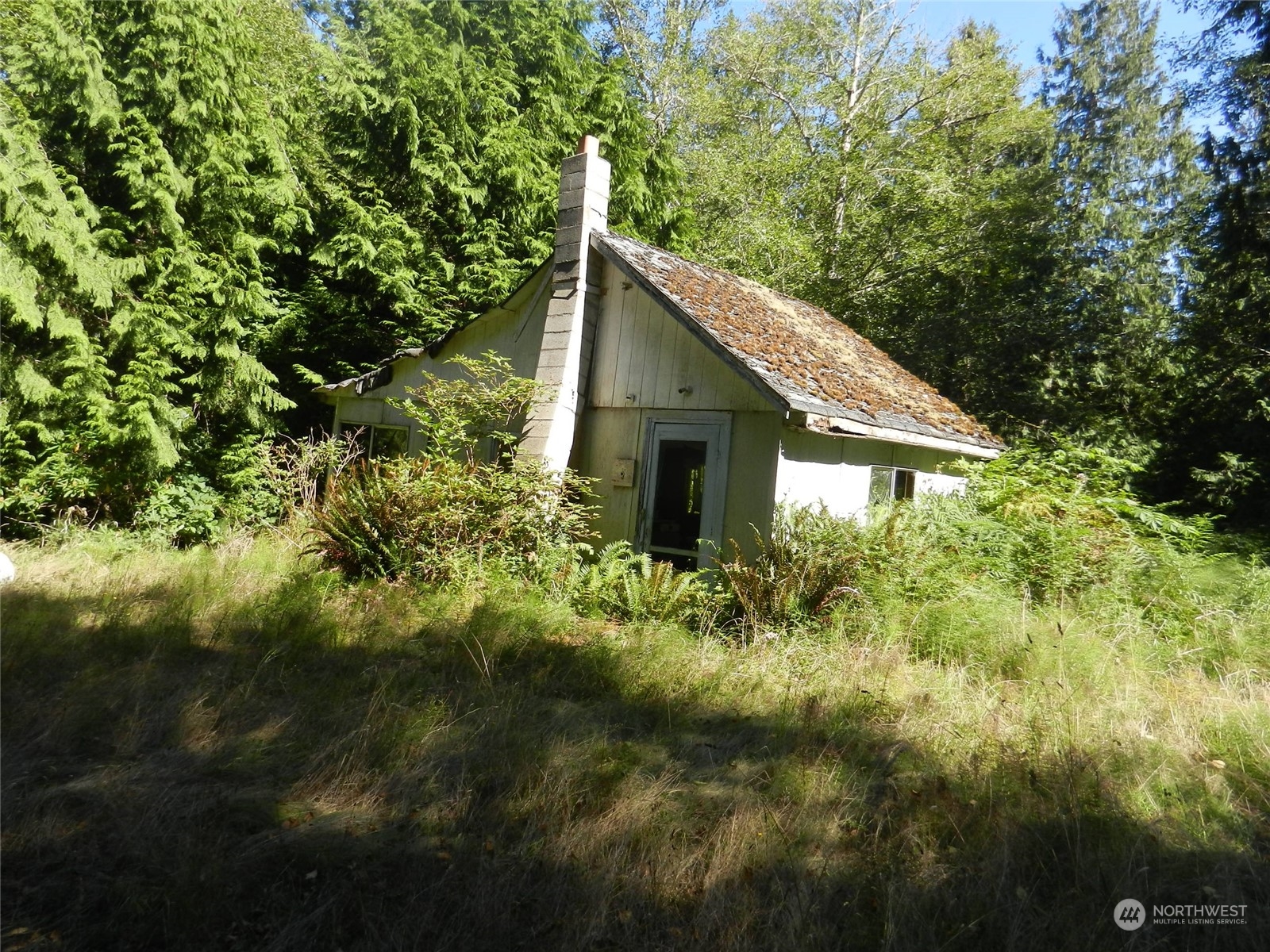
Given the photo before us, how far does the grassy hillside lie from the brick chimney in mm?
3297

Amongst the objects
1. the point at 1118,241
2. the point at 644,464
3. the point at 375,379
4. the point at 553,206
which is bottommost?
the point at 644,464

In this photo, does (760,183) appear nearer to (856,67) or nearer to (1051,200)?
(856,67)

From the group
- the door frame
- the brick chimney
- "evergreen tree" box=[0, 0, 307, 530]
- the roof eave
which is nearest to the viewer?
the roof eave

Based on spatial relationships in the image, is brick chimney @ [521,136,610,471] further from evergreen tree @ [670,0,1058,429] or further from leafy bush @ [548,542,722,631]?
evergreen tree @ [670,0,1058,429]

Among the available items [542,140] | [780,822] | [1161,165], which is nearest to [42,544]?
[780,822]

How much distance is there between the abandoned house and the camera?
8719 millimetres

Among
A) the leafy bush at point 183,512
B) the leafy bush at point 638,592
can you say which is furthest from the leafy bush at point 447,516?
the leafy bush at point 183,512

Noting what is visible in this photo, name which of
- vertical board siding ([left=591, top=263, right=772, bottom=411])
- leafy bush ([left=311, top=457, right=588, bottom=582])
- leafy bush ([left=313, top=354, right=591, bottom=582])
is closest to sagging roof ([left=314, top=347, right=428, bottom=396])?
leafy bush ([left=313, top=354, right=591, bottom=582])

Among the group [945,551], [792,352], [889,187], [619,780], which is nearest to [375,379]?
[792,352]

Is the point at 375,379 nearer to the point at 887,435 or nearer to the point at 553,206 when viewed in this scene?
the point at 553,206

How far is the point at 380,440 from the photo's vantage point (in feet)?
42.5

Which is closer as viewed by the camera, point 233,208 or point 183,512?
point 183,512

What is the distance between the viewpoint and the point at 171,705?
5016 mm

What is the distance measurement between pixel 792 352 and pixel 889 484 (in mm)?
2053
